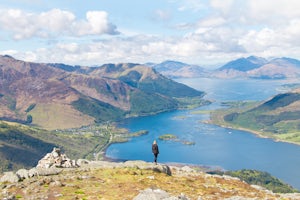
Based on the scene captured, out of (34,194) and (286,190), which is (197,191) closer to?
(34,194)

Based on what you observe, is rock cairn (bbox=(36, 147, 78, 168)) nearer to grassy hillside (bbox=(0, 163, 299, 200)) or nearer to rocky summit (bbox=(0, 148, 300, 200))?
rocky summit (bbox=(0, 148, 300, 200))

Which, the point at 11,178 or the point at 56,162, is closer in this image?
the point at 11,178

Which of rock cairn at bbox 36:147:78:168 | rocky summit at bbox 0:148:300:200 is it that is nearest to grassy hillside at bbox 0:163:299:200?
rocky summit at bbox 0:148:300:200

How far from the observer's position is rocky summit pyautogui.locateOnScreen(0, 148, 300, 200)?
32.0 m

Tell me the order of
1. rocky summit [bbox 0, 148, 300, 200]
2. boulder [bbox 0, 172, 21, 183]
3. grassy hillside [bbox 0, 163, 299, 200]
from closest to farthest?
1. rocky summit [bbox 0, 148, 300, 200]
2. grassy hillside [bbox 0, 163, 299, 200]
3. boulder [bbox 0, 172, 21, 183]

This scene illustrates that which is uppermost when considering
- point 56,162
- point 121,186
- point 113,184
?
point 121,186

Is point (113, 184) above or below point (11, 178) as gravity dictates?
below

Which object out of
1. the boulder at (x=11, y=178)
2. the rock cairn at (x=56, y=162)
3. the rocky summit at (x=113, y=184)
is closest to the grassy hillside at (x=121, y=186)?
the rocky summit at (x=113, y=184)

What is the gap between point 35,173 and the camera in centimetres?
3928

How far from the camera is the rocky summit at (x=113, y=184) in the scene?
32.0 metres

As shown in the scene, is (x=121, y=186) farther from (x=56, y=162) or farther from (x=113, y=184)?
(x=56, y=162)

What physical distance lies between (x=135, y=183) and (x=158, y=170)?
9.21 meters

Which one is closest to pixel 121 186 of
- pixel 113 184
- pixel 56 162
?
pixel 113 184

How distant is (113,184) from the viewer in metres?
37.0
